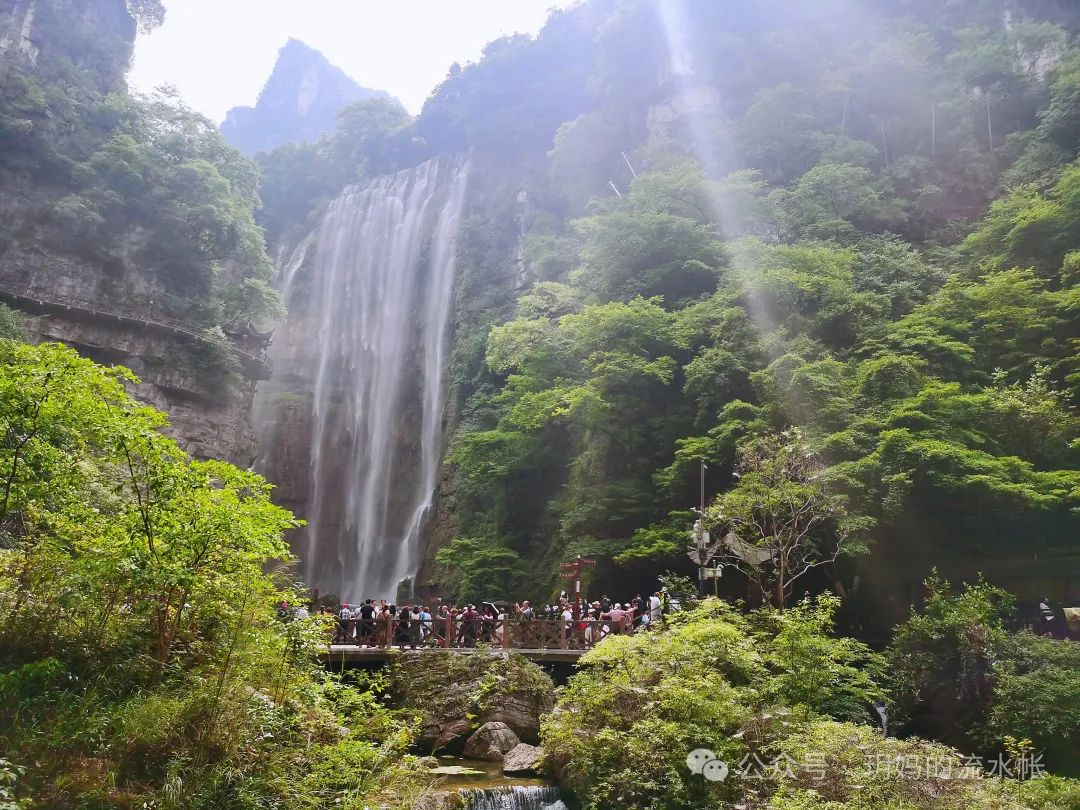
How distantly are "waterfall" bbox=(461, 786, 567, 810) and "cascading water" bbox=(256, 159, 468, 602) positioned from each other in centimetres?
2069

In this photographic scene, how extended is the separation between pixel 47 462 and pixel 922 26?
130ft

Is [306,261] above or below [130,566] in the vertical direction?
above

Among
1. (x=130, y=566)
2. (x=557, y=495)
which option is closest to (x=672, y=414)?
(x=557, y=495)

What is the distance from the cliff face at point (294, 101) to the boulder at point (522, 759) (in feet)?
304

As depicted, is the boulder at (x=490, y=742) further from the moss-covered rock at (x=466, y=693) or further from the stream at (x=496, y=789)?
the stream at (x=496, y=789)

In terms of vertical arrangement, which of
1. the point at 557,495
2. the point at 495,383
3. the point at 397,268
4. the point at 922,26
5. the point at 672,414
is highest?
the point at 922,26

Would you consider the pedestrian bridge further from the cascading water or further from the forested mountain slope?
the cascading water

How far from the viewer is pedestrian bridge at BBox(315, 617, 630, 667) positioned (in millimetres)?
14976

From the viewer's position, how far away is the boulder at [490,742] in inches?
491

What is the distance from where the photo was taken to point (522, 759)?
1182 cm

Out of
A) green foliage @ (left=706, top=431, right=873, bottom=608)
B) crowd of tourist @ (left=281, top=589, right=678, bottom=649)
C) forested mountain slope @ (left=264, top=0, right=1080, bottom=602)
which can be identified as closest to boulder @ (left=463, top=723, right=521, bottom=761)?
crowd of tourist @ (left=281, top=589, right=678, bottom=649)

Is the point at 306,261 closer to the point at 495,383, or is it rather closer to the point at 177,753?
the point at 495,383

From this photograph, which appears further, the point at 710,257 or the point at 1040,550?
the point at 710,257

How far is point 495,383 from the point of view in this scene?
3250cm
